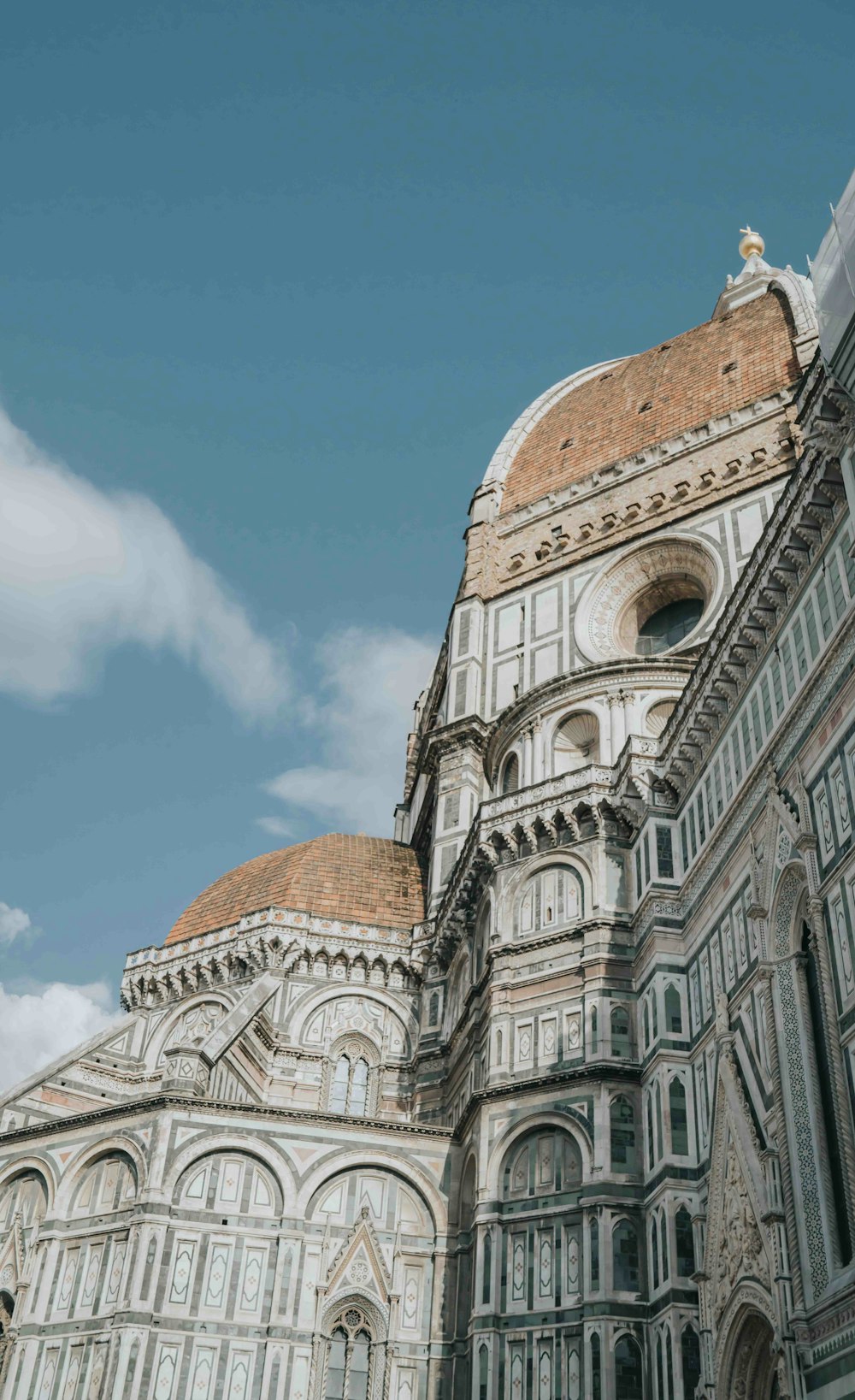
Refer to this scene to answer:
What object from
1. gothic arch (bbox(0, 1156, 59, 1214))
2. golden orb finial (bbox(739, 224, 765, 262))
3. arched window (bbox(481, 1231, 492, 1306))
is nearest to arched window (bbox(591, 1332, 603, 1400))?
arched window (bbox(481, 1231, 492, 1306))

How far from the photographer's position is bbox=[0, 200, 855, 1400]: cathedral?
20.6 m

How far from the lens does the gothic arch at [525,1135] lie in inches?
1020

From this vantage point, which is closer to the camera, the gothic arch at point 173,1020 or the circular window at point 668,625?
the gothic arch at point 173,1020

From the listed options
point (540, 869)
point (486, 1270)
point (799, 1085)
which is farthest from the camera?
point (540, 869)

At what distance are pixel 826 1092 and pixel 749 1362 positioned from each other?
441 centimetres

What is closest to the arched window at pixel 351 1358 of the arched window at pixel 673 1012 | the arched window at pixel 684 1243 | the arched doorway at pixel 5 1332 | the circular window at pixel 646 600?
the arched doorway at pixel 5 1332

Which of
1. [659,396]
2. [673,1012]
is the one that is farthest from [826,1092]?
[659,396]

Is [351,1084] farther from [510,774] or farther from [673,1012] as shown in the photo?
[673,1012]

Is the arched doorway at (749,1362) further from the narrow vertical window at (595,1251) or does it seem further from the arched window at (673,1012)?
the arched window at (673,1012)

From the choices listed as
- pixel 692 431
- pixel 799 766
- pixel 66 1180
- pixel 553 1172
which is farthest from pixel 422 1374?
pixel 692 431

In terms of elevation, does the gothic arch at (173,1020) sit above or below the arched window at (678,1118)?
above

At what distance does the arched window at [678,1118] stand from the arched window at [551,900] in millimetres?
5274

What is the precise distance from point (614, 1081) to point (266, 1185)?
7.36 meters

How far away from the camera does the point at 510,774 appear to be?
36906 mm
